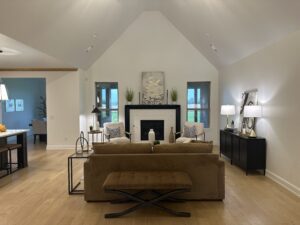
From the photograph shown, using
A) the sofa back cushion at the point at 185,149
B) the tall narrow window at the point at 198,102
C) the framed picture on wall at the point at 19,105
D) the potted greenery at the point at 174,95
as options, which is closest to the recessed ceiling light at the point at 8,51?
the sofa back cushion at the point at 185,149

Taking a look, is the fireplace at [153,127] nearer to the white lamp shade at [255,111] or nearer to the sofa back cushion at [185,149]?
the white lamp shade at [255,111]

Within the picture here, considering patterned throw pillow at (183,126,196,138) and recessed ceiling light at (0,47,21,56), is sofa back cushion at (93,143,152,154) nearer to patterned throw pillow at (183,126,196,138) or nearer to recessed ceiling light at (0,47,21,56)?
recessed ceiling light at (0,47,21,56)

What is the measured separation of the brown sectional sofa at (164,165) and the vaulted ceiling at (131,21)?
2.33m

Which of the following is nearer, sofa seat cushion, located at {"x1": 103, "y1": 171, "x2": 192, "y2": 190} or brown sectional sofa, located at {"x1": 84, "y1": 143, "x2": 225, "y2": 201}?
sofa seat cushion, located at {"x1": 103, "y1": 171, "x2": 192, "y2": 190}

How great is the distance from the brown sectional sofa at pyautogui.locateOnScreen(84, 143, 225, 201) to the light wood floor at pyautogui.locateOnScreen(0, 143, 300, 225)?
16 cm

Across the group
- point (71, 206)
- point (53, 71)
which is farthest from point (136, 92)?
point (71, 206)

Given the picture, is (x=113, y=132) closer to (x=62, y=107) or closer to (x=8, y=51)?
(x=62, y=107)

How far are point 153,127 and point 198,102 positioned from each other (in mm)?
1833

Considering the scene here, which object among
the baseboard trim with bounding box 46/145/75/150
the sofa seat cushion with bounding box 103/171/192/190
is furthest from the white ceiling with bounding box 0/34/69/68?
the sofa seat cushion with bounding box 103/171/192/190

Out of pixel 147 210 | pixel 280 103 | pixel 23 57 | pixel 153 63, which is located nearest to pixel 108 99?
pixel 153 63

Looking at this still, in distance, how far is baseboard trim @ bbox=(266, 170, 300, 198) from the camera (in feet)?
13.8

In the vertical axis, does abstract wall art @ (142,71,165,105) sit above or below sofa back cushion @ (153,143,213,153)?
above

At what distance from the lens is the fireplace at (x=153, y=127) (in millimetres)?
8930

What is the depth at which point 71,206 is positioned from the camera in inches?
148
